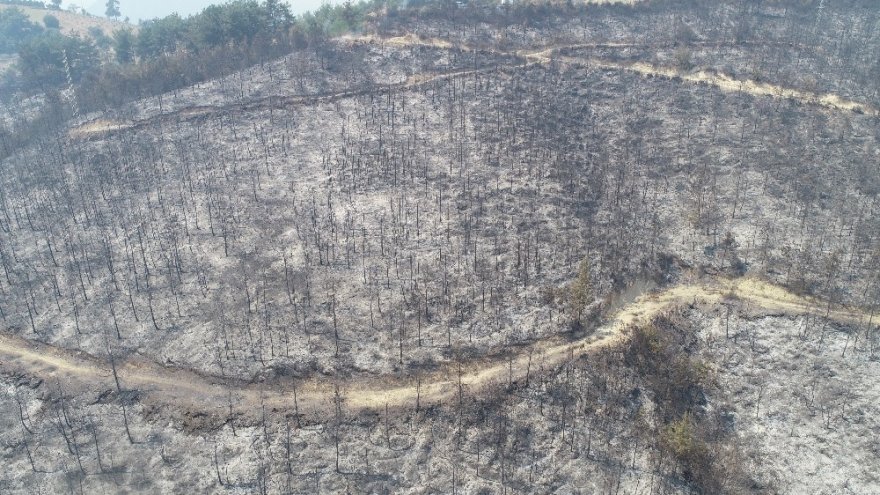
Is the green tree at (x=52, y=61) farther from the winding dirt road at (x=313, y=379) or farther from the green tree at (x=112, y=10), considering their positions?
the green tree at (x=112, y=10)

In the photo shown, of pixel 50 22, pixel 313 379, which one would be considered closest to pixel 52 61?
A: pixel 50 22

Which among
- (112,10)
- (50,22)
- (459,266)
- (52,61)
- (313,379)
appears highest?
(112,10)

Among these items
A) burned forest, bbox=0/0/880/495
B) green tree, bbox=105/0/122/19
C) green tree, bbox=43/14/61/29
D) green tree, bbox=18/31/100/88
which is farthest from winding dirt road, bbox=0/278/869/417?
green tree, bbox=105/0/122/19

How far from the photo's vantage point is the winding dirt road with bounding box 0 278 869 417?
33.1 m

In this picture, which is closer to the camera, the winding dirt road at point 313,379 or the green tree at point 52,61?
the winding dirt road at point 313,379

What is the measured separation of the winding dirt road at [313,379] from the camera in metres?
33.1

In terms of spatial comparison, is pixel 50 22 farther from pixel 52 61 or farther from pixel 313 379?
pixel 313 379

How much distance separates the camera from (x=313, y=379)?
114 feet

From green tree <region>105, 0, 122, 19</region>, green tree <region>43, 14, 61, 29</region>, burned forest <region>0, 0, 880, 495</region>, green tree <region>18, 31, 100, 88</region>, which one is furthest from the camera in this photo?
green tree <region>105, 0, 122, 19</region>

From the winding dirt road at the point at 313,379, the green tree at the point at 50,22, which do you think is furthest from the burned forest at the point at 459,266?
the green tree at the point at 50,22

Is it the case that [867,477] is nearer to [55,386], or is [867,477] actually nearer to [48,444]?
[48,444]

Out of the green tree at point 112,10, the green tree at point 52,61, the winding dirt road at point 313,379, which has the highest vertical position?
the green tree at point 112,10

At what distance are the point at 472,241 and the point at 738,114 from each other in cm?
3022

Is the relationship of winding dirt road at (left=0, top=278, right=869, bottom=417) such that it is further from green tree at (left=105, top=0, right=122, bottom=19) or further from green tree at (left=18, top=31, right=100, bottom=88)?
green tree at (left=105, top=0, right=122, bottom=19)
